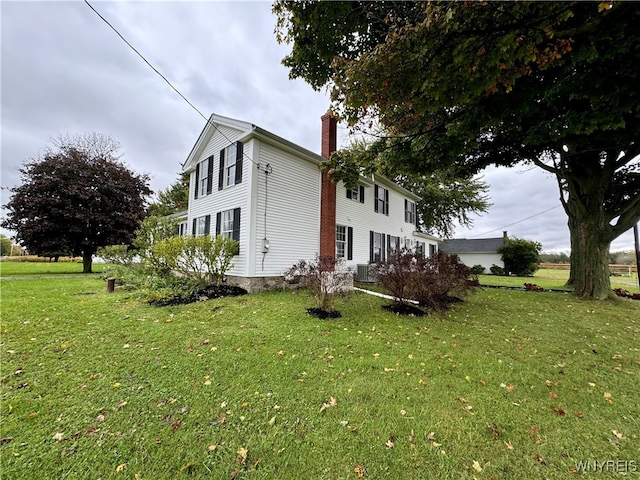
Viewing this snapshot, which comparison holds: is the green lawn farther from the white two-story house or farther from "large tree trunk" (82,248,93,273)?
"large tree trunk" (82,248,93,273)

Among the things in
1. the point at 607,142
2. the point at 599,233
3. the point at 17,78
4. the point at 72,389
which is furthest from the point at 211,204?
the point at 599,233

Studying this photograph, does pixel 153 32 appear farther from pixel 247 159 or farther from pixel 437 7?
pixel 437 7

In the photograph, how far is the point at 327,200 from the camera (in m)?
11.9

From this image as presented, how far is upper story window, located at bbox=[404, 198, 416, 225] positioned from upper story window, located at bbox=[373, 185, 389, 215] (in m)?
3.32

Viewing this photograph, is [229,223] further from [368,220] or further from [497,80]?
[497,80]

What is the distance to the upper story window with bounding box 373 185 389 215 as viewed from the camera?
1567 centimetres

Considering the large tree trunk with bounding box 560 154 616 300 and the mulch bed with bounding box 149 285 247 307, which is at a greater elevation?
the large tree trunk with bounding box 560 154 616 300

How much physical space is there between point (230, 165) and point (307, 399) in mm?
9747

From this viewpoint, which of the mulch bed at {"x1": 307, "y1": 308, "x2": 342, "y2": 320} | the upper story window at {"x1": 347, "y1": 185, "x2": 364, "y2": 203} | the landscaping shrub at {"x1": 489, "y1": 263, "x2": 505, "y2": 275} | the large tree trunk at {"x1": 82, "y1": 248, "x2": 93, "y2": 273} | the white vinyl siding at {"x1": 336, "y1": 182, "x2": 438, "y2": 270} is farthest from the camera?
the landscaping shrub at {"x1": 489, "y1": 263, "x2": 505, "y2": 275}

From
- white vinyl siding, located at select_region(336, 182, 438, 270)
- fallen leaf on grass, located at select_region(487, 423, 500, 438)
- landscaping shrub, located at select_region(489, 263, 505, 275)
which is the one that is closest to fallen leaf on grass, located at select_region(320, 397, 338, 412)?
fallen leaf on grass, located at select_region(487, 423, 500, 438)

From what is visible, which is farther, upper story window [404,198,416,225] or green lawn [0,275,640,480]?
upper story window [404,198,416,225]

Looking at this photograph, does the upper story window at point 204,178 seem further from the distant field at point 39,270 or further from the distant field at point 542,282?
the distant field at point 542,282

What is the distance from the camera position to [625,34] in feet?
14.7

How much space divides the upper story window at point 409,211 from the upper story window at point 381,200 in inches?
131
